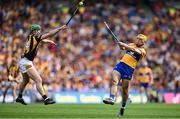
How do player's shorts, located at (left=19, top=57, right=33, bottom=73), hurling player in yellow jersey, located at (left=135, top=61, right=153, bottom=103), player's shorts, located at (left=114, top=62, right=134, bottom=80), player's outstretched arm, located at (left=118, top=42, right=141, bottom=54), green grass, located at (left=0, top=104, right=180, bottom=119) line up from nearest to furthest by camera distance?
green grass, located at (left=0, top=104, right=180, bottom=119) < player's outstretched arm, located at (left=118, top=42, right=141, bottom=54) < player's shorts, located at (left=114, top=62, right=134, bottom=80) < player's shorts, located at (left=19, top=57, right=33, bottom=73) < hurling player in yellow jersey, located at (left=135, top=61, right=153, bottom=103)

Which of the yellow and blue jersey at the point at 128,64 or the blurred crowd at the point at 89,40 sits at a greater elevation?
the blurred crowd at the point at 89,40

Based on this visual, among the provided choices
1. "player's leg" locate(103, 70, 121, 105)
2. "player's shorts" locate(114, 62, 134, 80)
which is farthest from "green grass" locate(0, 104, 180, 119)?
"player's shorts" locate(114, 62, 134, 80)

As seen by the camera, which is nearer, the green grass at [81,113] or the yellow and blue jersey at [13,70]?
the green grass at [81,113]

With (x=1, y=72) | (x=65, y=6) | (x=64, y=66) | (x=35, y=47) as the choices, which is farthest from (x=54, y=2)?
(x=35, y=47)

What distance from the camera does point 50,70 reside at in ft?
124

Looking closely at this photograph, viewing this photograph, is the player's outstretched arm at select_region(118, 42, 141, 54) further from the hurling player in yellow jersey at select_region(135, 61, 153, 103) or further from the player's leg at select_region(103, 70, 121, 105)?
the hurling player in yellow jersey at select_region(135, 61, 153, 103)

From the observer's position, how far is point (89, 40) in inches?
1647

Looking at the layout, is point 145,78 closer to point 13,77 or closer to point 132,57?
point 13,77

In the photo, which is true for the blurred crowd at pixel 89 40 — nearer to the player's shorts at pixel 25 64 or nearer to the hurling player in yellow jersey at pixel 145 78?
the hurling player in yellow jersey at pixel 145 78

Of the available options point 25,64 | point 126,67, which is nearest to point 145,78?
point 126,67

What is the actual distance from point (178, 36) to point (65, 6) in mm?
7625

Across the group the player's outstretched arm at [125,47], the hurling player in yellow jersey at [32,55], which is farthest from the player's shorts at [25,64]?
the player's outstretched arm at [125,47]

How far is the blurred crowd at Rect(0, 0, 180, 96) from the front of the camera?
3819cm

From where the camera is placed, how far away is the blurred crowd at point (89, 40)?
38.2 m
